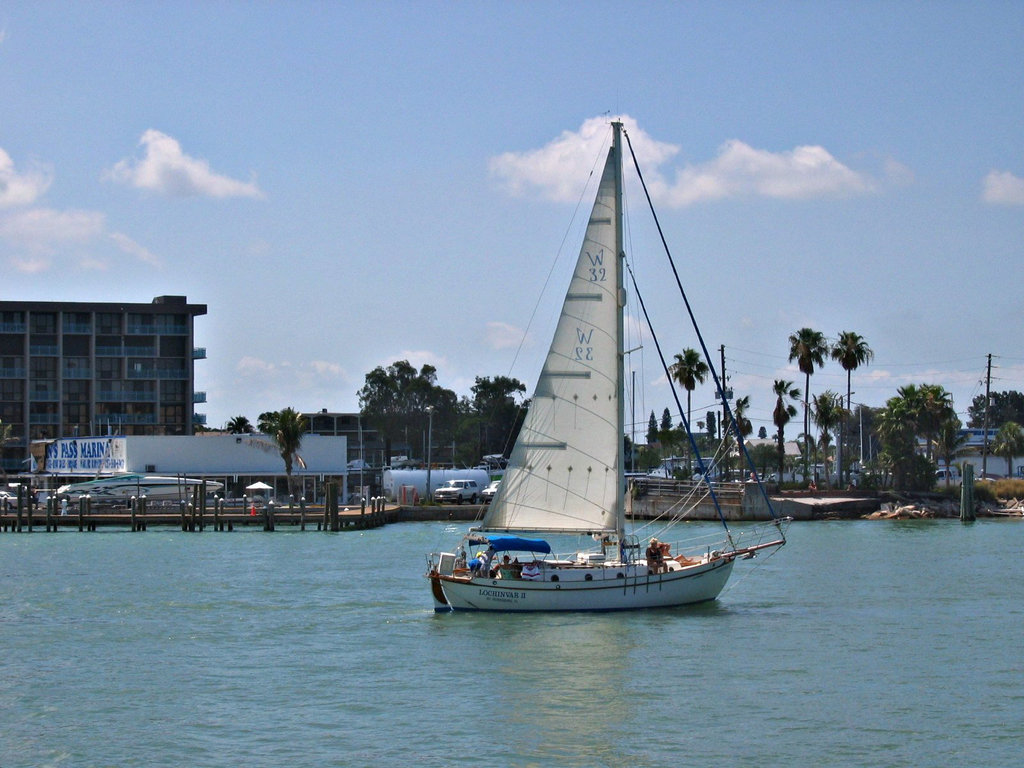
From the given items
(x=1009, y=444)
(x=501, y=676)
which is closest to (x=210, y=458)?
(x=501, y=676)

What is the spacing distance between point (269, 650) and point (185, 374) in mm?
110448

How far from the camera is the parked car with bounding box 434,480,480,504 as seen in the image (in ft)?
365

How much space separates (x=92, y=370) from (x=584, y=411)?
110 m

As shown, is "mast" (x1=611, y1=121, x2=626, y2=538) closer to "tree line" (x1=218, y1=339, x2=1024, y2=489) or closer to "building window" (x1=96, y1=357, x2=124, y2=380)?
"tree line" (x1=218, y1=339, x2=1024, y2=489)

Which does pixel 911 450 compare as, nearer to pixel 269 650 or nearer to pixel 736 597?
pixel 736 597

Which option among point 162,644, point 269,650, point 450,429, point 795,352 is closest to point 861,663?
point 269,650

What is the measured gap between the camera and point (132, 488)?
322ft

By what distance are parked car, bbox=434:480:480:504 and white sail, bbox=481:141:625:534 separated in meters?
71.1

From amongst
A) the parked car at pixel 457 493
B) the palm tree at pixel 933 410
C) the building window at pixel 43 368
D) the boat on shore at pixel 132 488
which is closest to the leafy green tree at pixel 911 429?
the palm tree at pixel 933 410

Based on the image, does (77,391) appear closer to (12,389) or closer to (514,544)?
(12,389)

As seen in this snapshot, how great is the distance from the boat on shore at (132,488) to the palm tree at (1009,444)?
324ft

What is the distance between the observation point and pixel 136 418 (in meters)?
141

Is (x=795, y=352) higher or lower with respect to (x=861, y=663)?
higher

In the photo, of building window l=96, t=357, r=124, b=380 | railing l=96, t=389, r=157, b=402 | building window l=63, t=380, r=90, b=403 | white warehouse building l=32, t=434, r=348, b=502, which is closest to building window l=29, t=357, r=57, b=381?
building window l=63, t=380, r=90, b=403
